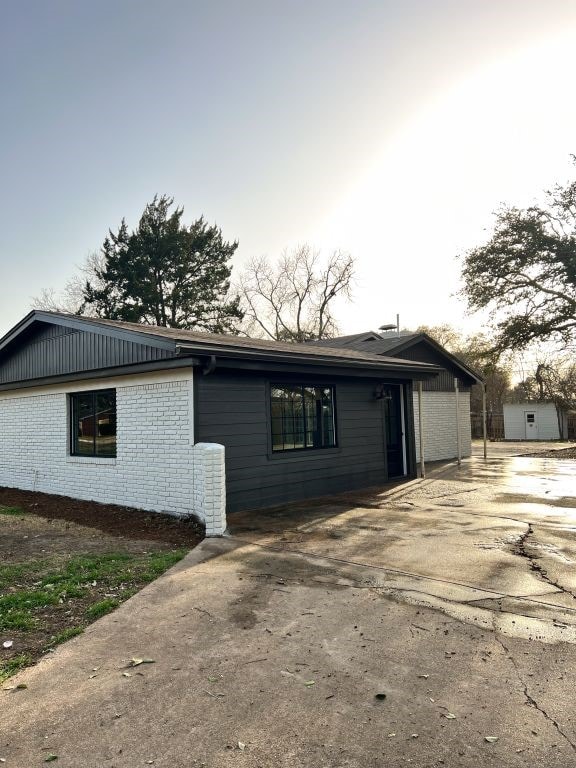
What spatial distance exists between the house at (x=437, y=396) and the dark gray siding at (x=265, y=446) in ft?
16.9

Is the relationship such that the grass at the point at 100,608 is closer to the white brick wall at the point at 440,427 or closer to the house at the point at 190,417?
the house at the point at 190,417

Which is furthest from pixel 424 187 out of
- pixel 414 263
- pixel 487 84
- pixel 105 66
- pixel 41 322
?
pixel 41 322

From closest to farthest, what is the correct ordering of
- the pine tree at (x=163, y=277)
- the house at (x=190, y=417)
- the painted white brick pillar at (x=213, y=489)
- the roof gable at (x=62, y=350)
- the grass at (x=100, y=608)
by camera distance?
the grass at (x=100, y=608) < the painted white brick pillar at (x=213, y=489) < the house at (x=190, y=417) < the roof gable at (x=62, y=350) < the pine tree at (x=163, y=277)

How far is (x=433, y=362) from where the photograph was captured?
661 inches

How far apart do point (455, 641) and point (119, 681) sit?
212 cm

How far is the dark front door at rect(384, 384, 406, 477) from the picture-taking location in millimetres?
11398

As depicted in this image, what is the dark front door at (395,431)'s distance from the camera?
1140 centimetres

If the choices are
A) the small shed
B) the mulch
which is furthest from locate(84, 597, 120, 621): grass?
the small shed

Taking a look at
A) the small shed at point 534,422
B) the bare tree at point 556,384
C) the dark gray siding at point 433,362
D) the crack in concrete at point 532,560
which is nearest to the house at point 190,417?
the crack in concrete at point 532,560

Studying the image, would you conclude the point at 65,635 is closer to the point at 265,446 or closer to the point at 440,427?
the point at 265,446

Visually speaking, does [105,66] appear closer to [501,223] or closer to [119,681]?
[119,681]

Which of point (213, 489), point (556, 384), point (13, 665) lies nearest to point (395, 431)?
point (213, 489)

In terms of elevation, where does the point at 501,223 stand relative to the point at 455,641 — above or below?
above

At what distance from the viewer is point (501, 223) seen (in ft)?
61.7
